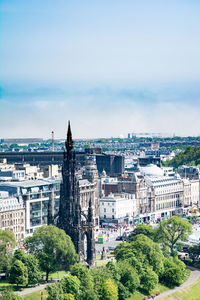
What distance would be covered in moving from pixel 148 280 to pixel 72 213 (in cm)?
1688

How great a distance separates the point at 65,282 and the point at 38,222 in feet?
202

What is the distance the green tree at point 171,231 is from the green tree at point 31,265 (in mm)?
37550

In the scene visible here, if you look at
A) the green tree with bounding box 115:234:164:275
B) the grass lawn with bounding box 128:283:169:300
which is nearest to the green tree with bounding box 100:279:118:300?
the grass lawn with bounding box 128:283:169:300

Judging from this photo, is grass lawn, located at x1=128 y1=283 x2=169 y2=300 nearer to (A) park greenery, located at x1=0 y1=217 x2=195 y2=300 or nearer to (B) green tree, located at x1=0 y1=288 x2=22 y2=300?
(A) park greenery, located at x1=0 y1=217 x2=195 y2=300

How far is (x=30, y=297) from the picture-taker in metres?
106

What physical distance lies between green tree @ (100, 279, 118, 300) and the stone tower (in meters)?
16.2

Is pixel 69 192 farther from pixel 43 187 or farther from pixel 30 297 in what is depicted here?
pixel 43 187

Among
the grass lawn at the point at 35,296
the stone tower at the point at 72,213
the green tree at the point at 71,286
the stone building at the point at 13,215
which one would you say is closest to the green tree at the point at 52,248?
the stone tower at the point at 72,213

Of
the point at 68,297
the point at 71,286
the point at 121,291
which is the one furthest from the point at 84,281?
the point at 121,291

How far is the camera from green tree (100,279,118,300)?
109m

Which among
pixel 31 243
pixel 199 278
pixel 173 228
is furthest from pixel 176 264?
pixel 31 243

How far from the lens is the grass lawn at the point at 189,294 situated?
12594 cm

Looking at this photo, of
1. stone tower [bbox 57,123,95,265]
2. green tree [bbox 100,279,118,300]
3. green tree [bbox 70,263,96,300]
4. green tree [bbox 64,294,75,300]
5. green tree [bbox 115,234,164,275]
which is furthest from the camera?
stone tower [bbox 57,123,95,265]

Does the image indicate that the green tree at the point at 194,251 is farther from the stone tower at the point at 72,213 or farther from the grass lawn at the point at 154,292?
the stone tower at the point at 72,213
